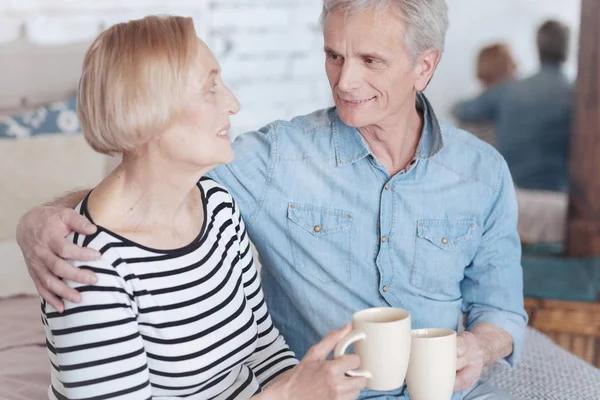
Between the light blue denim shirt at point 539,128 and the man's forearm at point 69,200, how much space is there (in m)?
3.22

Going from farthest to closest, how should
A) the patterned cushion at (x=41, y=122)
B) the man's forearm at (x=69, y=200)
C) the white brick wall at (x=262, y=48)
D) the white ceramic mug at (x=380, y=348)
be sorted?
the white brick wall at (x=262, y=48)
the patterned cushion at (x=41, y=122)
the man's forearm at (x=69, y=200)
the white ceramic mug at (x=380, y=348)

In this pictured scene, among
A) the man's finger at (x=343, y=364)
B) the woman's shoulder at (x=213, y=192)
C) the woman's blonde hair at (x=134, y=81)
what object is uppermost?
the woman's blonde hair at (x=134, y=81)

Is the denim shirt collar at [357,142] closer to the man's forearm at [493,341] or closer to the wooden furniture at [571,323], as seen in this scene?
the man's forearm at [493,341]

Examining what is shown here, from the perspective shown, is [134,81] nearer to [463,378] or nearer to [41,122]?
[463,378]

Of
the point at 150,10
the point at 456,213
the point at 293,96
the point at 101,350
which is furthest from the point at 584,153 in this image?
the point at 101,350

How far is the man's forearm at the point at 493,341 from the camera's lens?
5.24ft

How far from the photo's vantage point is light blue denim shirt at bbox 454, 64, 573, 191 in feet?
13.7

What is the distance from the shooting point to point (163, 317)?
4.12 ft

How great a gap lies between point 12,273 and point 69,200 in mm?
859

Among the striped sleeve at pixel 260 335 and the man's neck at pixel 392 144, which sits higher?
the man's neck at pixel 392 144

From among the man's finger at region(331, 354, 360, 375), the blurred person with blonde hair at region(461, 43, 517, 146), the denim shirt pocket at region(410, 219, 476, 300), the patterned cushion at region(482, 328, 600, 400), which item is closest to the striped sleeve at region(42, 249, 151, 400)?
the man's finger at region(331, 354, 360, 375)

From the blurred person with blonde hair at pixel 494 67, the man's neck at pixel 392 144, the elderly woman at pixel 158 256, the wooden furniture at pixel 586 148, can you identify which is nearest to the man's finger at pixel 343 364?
the elderly woman at pixel 158 256

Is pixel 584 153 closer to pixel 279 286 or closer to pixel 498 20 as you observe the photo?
pixel 279 286

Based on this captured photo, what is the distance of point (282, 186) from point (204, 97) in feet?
1.36
